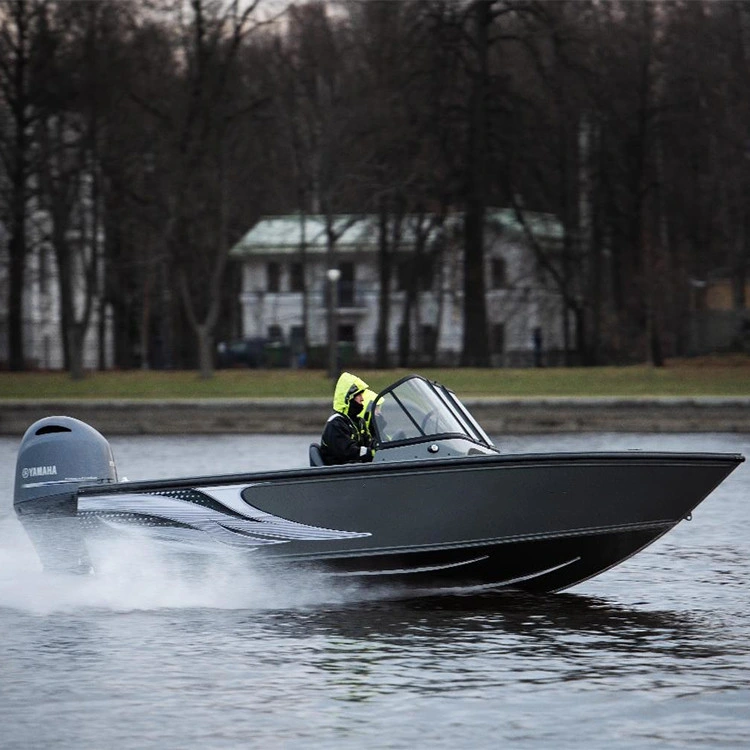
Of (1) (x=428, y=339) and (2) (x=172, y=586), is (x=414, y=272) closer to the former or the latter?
(1) (x=428, y=339)

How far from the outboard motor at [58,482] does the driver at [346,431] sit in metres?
1.72

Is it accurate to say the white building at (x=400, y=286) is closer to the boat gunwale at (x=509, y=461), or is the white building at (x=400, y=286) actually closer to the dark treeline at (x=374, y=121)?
the dark treeline at (x=374, y=121)

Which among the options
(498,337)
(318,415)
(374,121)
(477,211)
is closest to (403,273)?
(477,211)

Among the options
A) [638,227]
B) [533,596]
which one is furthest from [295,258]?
[533,596]

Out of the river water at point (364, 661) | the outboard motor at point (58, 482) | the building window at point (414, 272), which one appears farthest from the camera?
the building window at point (414, 272)

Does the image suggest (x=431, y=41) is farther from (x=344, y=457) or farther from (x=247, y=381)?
(x=344, y=457)

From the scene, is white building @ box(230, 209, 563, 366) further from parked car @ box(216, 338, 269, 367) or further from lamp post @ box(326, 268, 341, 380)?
parked car @ box(216, 338, 269, 367)

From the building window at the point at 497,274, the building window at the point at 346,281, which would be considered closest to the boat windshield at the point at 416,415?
the building window at the point at 497,274

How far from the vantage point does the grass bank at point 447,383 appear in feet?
127

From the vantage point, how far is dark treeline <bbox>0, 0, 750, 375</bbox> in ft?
140

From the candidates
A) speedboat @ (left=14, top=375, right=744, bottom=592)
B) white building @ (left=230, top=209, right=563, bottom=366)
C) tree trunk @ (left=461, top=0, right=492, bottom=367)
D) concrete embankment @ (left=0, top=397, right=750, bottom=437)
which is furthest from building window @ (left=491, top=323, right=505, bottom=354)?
speedboat @ (left=14, top=375, right=744, bottom=592)

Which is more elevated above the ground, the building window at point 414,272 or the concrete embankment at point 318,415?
the building window at point 414,272

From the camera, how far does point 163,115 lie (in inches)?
1684

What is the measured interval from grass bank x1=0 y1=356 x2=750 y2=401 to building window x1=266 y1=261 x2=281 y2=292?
1260 inches
